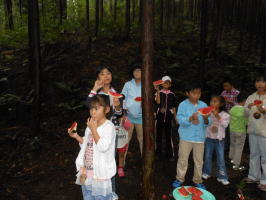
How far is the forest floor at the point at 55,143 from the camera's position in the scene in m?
5.50

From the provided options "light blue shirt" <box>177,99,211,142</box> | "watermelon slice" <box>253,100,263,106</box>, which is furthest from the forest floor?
"watermelon slice" <box>253,100,263,106</box>

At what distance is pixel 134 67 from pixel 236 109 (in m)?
2.90

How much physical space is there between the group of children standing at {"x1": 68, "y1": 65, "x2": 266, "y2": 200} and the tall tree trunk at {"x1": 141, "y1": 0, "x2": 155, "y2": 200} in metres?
0.66

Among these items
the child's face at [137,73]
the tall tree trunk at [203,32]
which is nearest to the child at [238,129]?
the child's face at [137,73]

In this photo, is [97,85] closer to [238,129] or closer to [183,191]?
[183,191]

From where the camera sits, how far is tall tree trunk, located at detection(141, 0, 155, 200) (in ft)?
12.9

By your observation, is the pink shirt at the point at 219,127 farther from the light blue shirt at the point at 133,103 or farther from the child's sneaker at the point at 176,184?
the light blue shirt at the point at 133,103

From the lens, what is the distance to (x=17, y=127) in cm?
859

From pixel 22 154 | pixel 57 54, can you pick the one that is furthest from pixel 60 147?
pixel 57 54

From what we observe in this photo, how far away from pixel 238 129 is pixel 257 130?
1077 mm

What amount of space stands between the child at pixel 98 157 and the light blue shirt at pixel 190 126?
6.89ft

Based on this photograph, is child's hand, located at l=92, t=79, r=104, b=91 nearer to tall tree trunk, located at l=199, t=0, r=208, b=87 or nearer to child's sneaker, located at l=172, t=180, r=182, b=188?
child's sneaker, located at l=172, t=180, r=182, b=188

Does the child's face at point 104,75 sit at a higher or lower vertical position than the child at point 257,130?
higher

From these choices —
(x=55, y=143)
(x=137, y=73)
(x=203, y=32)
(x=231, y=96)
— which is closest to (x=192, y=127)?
(x=137, y=73)
